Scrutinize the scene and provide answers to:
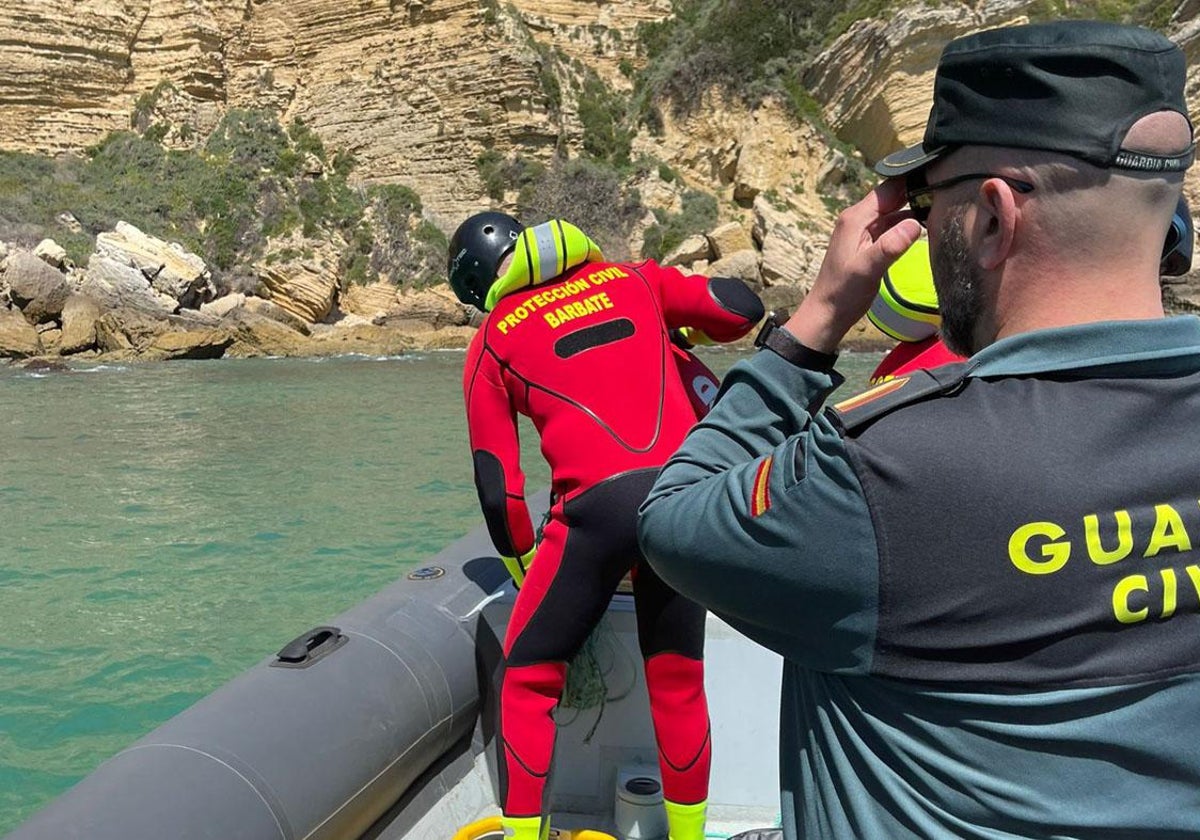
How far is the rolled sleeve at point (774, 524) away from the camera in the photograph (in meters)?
0.77

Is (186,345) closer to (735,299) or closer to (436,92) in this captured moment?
(436,92)

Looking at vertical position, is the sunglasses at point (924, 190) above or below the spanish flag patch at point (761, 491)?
above

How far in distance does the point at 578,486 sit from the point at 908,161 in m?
1.41

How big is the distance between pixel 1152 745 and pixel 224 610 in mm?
5360

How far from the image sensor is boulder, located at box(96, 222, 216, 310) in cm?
2161

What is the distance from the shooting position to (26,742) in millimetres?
3732

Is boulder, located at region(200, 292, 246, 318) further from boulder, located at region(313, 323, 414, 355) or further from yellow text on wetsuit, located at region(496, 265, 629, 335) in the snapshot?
yellow text on wetsuit, located at region(496, 265, 629, 335)

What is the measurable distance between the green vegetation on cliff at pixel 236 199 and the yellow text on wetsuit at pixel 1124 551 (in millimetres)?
26435

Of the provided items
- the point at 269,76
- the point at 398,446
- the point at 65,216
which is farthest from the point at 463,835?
the point at 269,76

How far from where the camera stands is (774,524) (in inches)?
31.6

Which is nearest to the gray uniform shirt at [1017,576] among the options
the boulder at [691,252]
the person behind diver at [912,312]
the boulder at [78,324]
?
the person behind diver at [912,312]

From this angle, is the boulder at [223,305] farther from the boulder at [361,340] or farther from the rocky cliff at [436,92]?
the rocky cliff at [436,92]

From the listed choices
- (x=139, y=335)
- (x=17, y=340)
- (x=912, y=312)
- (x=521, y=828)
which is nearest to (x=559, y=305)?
(x=912, y=312)

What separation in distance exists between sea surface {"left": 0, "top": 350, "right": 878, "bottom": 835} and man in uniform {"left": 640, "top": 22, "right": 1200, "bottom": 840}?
343 cm
